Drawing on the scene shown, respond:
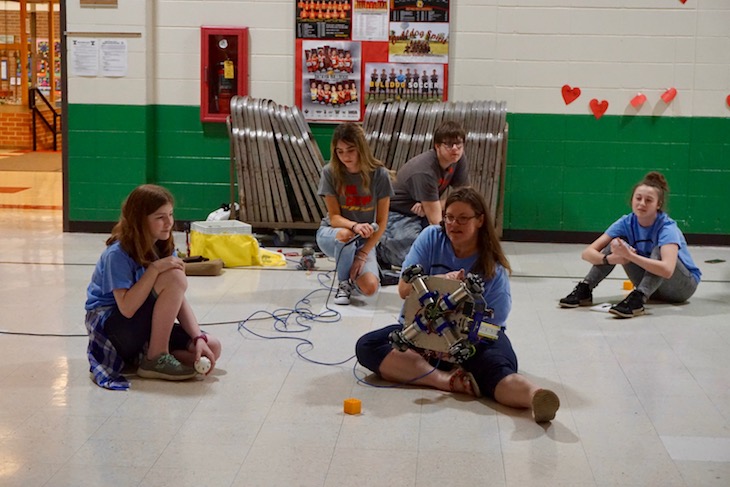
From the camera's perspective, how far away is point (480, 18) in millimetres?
8648

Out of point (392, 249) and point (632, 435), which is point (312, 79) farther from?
point (632, 435)

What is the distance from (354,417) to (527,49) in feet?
16.9

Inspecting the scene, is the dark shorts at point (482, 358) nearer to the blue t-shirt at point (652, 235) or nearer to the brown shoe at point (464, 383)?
the brown shoe at point (464, 383)

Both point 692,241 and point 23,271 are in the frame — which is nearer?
point 23,271

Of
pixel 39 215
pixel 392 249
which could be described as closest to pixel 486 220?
pixel 392 249

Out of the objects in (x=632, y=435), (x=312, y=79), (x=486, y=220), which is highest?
→ (x=312, y=79)

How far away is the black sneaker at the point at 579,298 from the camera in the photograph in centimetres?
632

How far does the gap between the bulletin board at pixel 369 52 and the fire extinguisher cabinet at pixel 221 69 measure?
45 centimetres

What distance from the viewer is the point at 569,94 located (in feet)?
28.5

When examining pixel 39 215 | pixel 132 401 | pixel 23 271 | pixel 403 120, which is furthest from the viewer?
pixel 39 215

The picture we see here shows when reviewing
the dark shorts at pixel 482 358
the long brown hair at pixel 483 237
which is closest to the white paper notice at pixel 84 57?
the dark shorts at pixel 482 358

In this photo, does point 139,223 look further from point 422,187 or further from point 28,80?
point 28,80

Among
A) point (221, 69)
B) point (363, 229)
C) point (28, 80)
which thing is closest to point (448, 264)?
point (363, 229)

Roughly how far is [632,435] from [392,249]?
323 centimetres
